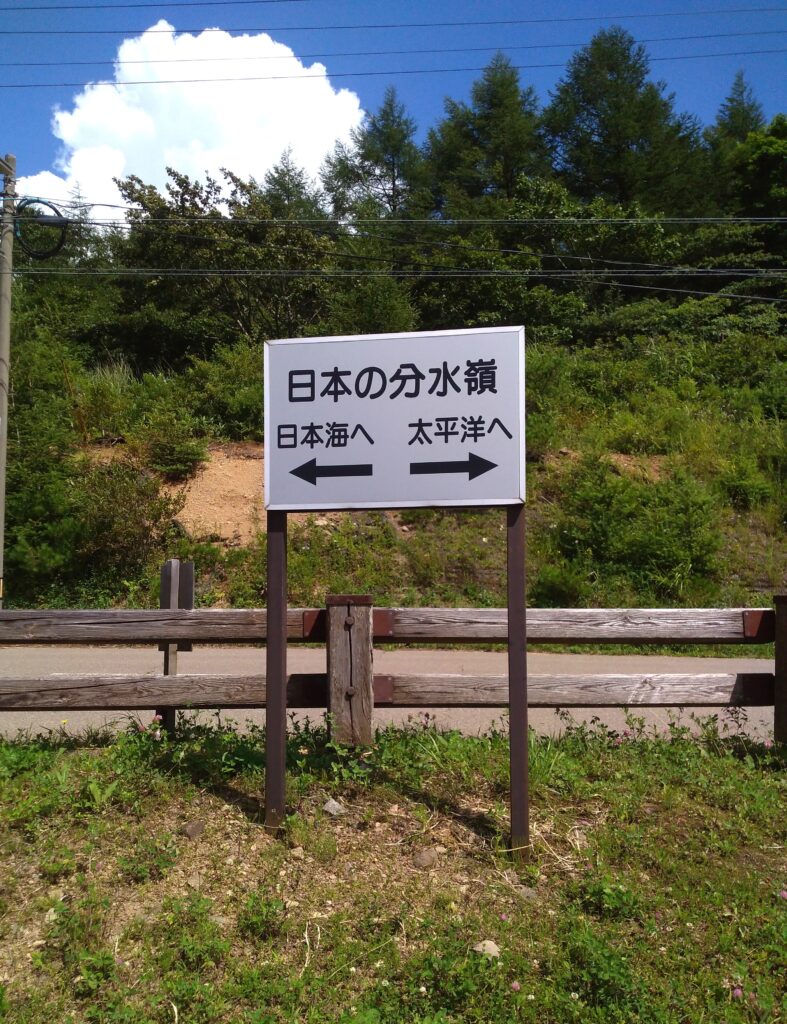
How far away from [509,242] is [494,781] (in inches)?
1059

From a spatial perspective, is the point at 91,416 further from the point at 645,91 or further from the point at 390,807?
the point at 645,91

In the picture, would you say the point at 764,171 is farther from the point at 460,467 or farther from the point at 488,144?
the point at 460,467

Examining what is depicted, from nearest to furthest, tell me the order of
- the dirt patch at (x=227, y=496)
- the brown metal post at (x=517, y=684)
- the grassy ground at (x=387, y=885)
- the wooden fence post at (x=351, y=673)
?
1. the grassy ground at (x=387, y=885)
2. the brown metal post at (x=517, y=684)
3. the wooden fence post at (x=351, y=673)
4. the dirt patch at (x=227, y=496)

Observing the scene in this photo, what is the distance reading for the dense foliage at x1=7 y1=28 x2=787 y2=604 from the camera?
50.1 ft

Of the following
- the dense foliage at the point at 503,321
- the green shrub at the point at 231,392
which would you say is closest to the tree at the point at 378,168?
the dense foliage at the point at 503,321

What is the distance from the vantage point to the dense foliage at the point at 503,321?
15.3 metres

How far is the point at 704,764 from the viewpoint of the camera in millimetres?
5191

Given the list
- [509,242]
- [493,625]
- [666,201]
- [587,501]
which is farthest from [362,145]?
[493,625]

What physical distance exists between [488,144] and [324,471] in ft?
107

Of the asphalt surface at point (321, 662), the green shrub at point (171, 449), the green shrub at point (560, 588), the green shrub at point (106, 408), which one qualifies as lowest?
the asphalt surface at point (321, 662)

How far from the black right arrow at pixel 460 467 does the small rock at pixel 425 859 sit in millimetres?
1846

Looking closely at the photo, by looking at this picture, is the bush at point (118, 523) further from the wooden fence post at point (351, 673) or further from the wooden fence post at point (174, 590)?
the wooden fence post at point (351, 673)

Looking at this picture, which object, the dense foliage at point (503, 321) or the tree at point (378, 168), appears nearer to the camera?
the dense foliage at point (503, 321)

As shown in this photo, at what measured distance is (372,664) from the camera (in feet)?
15.8
